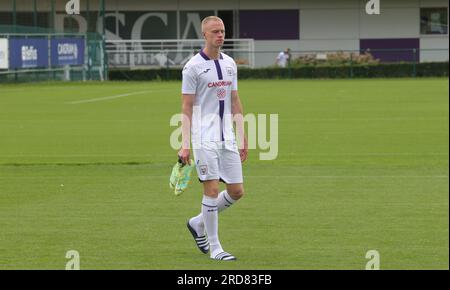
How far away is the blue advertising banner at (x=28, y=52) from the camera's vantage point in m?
44.4

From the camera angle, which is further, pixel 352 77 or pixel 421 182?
pixel 352 77

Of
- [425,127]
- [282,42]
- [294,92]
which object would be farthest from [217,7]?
[425,127]

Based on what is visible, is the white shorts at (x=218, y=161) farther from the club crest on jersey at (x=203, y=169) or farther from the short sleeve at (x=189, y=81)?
the short sleeve at (x=189, y=81)

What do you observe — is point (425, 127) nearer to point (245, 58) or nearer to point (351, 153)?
point (351, 153)

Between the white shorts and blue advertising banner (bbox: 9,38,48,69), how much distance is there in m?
34.5

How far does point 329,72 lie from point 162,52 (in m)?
9.47

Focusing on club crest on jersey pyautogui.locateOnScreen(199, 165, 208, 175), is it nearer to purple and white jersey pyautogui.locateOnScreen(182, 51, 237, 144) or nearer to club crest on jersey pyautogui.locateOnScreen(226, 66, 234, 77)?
purple and white jersey pyautogui.locateOnScreen(182, 51, 237, 144)

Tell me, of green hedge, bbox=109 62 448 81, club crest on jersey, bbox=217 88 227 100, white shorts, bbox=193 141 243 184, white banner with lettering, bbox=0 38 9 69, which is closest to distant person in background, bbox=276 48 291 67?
green hedge, bbox=109 62 448 81

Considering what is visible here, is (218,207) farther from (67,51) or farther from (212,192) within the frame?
(67,51)

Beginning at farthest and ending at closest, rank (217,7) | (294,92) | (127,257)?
(217,7) < (294,92) < (127,257)

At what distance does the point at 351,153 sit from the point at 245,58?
44166 mm

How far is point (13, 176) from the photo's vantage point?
18.0m

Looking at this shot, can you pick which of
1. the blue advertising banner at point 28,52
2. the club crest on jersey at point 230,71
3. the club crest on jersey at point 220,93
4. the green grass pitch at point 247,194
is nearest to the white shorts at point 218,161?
the club crest on jersey at point 220,93

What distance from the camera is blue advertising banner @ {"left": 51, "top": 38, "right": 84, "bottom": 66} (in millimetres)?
50188
